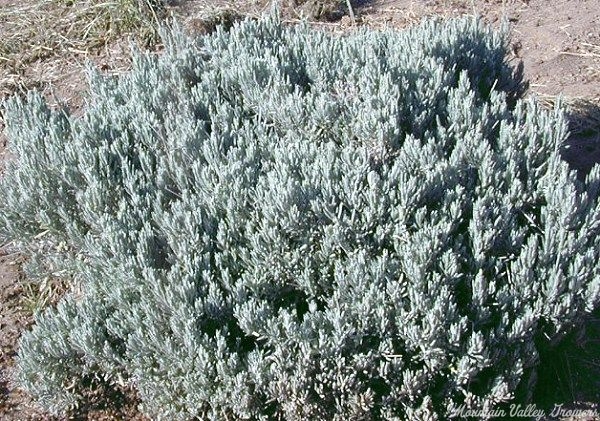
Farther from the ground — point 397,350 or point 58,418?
point 397,350

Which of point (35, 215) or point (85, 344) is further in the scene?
point (35, 215)

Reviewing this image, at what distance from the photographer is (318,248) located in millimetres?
3512

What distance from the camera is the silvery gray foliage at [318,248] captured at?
334cm

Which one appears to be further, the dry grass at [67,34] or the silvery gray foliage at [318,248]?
the dry grass at [67,34]

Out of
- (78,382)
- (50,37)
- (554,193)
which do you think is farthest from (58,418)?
(50,37)

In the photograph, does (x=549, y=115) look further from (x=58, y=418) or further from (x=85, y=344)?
(x=58, y=418)

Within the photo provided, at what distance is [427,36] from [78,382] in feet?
7.64

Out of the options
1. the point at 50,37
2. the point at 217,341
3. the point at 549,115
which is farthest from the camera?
the point at 50,37

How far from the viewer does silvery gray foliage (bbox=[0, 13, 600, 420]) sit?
3340 mm

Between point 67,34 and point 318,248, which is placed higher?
point 67,34

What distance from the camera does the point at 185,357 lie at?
11.2ft

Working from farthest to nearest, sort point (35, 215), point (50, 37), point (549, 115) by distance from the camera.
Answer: point (50, 37), point (35, 215), point (549, 115)

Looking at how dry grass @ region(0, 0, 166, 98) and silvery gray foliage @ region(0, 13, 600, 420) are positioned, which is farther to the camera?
dry grass @ region(0, 0, 166, 98)

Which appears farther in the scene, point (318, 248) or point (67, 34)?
point (67, 34)
